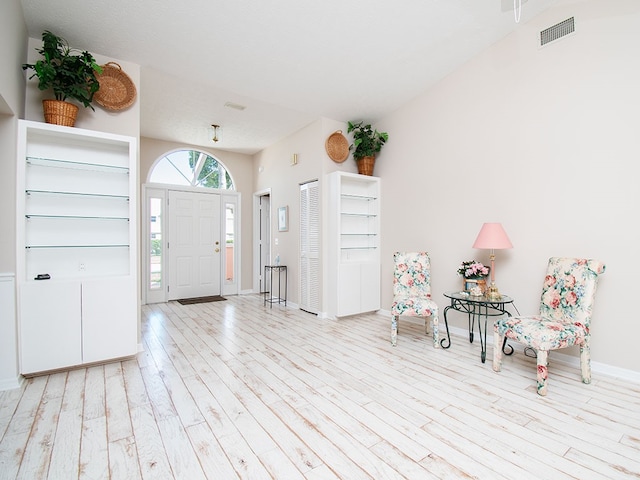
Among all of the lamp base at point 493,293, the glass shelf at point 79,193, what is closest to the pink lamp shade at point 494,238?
the lamp base at point 493,293

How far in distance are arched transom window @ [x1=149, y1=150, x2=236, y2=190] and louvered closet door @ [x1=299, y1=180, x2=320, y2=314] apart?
7.40 feet

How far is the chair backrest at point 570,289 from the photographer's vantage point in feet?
8.27

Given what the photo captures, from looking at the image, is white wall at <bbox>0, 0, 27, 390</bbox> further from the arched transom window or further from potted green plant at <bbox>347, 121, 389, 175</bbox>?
potted green plant at <bbox>347, 121, 389, 175</bbox>

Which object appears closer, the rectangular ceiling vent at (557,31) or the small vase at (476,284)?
the rectangular ceiling vent at (557,31)

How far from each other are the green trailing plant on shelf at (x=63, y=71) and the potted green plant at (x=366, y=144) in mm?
3130

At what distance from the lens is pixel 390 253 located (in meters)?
4.68

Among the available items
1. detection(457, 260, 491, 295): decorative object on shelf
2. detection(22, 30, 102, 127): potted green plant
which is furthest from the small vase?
detection(22, 30, 102, 127): potted green plant

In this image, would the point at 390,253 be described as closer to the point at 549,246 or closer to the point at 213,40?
the point at 549,246

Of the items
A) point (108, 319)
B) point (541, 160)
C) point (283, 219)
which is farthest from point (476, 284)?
point (108, 319)

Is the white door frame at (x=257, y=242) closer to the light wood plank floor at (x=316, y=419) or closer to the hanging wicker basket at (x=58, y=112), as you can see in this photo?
the light wood plank floor at (x=316, y=419)

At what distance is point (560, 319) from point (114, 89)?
14.9 ft

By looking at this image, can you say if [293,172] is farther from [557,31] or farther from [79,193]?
[557,31]

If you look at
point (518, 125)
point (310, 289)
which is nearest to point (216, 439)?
point (310, 289)

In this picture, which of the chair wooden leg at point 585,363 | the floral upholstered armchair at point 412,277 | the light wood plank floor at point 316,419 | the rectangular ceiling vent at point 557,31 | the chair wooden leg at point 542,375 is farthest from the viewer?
the floral upholstered armchair at point 412,277
